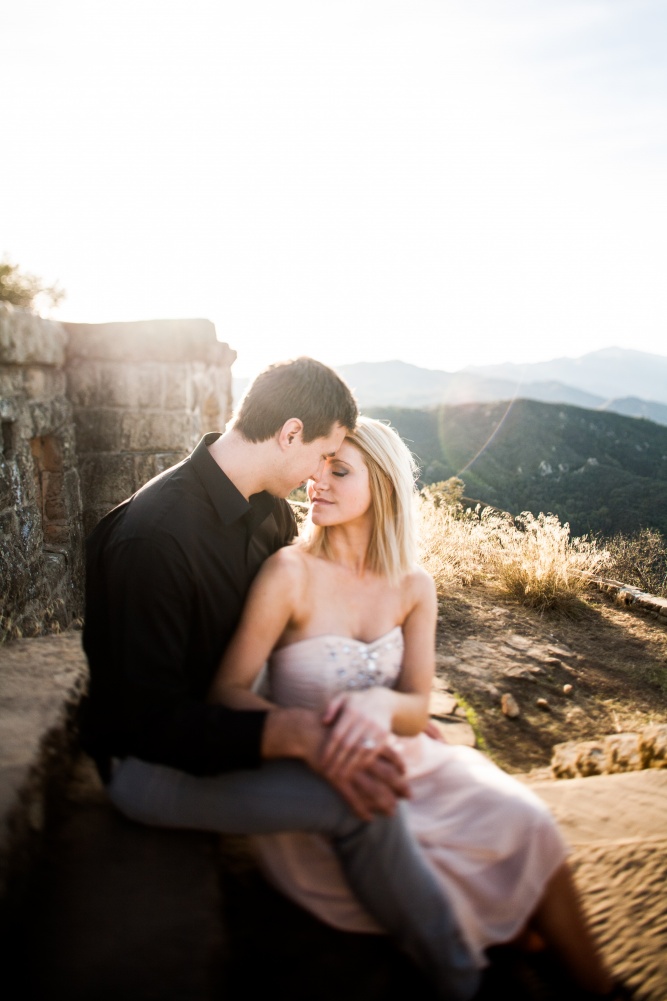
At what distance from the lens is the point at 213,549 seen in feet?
6.06

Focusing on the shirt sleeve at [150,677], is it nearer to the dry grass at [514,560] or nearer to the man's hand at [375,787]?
the man's hand at [375,787]

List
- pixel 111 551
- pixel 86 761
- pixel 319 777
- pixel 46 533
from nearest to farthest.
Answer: pixel 319 777, pixel 111 551, pixel 86 761, pixel 46 533

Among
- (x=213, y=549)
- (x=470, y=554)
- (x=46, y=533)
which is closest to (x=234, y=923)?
(x=213, y=549)

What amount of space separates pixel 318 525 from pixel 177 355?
1.95 m

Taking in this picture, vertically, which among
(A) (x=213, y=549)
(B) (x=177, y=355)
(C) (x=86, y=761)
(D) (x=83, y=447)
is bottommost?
(C) (x=86, y=761)

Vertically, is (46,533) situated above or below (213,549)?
below

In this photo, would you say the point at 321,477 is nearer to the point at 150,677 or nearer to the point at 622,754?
the point at 150,677

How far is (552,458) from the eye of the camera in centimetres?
1950

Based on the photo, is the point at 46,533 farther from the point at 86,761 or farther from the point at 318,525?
the point at 318,525

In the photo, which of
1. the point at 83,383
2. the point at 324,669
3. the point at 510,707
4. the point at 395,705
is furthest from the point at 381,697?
the point at 83,383

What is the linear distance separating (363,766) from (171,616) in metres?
0.61

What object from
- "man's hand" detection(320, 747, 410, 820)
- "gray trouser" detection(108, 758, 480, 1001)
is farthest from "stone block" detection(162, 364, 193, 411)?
"man's hand" detection(320, 747, 410, 820)

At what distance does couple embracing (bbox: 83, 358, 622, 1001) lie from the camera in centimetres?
147

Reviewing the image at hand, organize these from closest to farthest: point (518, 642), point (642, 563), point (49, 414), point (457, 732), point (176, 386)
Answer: point (457, 732) → point (49, 414) → point (176, 386) → point (518, 642) → point (642, 563)
